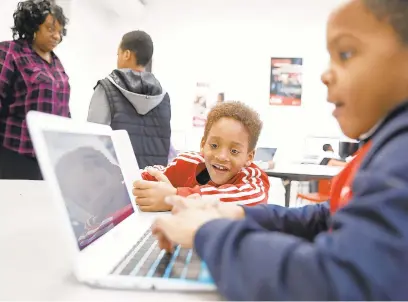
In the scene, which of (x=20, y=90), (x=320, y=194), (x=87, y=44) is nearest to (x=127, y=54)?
(x=20, y=90)

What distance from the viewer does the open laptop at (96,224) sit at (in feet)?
1.45

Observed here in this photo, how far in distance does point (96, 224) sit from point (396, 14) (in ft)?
1.45

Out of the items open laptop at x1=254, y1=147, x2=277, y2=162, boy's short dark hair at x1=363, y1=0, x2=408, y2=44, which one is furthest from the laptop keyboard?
open laptop at x1=254, y1=147, x2=277, y2=162

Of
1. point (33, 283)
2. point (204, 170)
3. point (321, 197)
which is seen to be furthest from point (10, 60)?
point (321, 197)

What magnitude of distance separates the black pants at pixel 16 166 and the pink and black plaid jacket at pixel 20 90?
3 centimetres

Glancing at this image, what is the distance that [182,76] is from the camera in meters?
5.29

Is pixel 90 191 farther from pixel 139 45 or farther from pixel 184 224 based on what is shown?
pixel 139 45

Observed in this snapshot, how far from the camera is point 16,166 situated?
67.5 inches


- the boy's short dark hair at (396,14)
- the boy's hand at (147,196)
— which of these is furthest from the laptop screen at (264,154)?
the boy's short dark hair at (396,14)

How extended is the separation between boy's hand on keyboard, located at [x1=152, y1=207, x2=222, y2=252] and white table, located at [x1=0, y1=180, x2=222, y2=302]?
58 millimetres

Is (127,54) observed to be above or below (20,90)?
above

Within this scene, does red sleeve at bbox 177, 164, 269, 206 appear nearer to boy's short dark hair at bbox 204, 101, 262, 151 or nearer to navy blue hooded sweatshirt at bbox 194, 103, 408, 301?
boy's short dark hair at bbox 204, 101, 262, 151

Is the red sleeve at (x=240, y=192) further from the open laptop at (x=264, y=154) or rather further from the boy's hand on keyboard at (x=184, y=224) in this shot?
the open laptop at (x=264, y=154)

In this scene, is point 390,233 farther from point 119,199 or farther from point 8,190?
point 8,190
